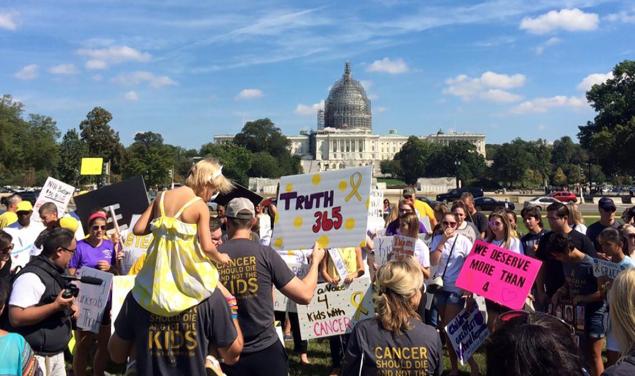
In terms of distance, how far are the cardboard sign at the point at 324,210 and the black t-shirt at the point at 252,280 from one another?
3.92ft

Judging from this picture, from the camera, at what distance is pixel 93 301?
557 centimetres

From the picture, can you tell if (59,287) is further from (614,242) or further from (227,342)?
(614,242)

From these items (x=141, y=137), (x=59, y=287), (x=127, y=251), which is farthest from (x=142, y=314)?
(x=141, y=137)

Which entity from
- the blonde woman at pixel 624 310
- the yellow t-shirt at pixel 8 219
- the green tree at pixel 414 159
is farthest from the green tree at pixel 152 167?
the green tree at pixel 414 159

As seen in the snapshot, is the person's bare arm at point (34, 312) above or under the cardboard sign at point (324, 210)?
under

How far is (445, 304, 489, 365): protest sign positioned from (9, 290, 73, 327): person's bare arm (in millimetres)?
3875

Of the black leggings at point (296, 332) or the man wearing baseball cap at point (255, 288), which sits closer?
the man wearing baseball cap at point (255, 288)

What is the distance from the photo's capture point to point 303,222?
5.32 meters

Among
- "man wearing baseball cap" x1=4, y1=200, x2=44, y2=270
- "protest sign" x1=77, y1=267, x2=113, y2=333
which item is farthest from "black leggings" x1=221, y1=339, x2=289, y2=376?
"man wearing baseball cap" x1=4, y1=200, x2=44, y2=270

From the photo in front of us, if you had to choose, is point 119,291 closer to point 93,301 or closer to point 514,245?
point 93,301

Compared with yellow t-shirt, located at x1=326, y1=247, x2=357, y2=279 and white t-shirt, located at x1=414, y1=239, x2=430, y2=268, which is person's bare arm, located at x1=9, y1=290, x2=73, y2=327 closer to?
yellow t-shirt, located at x1=326, y1=247, x2=357, y2=279

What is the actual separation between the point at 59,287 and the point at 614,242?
4.89 m

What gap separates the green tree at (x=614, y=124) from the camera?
5338cm

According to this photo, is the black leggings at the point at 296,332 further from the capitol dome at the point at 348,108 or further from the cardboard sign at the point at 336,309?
the capitol dome at the point at 348,108
